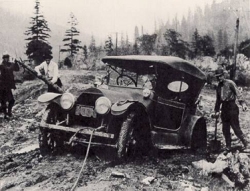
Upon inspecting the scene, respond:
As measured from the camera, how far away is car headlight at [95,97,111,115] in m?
5.21

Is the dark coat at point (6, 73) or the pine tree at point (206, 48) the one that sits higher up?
the pine tree at point (206, 48)

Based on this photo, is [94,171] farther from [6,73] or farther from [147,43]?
[147,43]

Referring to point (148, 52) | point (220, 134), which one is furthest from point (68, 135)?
point (148, 52)

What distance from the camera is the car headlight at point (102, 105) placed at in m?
5.21

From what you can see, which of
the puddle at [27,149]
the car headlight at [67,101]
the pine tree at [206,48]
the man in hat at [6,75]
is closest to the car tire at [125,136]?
the car headlight at [67,101]

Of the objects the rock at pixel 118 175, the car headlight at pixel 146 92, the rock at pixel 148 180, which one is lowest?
the rock at pixel 148 180

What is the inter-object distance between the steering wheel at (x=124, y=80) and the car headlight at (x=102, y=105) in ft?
4.13

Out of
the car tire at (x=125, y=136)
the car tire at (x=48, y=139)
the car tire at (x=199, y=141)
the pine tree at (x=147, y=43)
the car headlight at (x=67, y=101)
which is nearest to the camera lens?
the car tire at (x=125, y=136)

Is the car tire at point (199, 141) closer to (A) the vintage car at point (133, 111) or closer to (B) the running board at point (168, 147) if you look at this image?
(A) the vintage car at point (133, 111)

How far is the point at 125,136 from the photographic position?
5055 mm

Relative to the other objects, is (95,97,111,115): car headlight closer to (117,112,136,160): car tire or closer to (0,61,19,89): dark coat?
(117,112,136,160): car tire

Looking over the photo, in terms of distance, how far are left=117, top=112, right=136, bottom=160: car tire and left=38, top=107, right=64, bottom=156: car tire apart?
1.32 m

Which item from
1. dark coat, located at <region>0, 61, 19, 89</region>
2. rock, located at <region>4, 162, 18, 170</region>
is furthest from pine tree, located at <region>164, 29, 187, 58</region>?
rock, located at <region>4, 162, 18, 170</region>

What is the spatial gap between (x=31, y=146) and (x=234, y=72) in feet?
47.8
